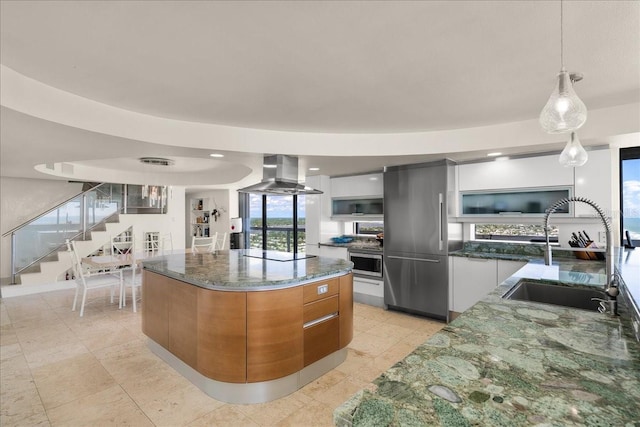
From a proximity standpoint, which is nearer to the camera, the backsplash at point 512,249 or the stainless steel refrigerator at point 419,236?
the backsplash at point 512,249

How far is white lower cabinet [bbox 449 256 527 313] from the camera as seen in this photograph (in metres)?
3.59

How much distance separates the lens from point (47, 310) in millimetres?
4480

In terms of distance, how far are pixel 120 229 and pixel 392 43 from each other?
7.24 meters

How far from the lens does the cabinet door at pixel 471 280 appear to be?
12.0 feet

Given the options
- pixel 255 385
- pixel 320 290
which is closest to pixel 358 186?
pixel 320 290

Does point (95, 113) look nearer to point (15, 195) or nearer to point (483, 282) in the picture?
point (483, 282)

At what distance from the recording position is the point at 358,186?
5.00m

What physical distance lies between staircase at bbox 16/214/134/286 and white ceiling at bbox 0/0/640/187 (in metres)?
2.81

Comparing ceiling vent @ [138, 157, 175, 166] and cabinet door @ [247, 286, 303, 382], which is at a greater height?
ceiling vent @ [138, 157, 175, 166]

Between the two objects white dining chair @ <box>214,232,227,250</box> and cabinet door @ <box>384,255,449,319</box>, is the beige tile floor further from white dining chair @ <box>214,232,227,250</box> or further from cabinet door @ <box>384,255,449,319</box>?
white dining chair @ <box>214,232,227,250</box>

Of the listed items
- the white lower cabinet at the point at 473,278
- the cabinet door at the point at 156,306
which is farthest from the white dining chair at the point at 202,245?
the white lower cabinet at the point at 473,278

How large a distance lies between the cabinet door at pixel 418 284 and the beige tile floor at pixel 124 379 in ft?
0.71

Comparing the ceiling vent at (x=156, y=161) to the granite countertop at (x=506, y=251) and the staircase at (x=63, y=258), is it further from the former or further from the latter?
the granite countertop at (x=506, y=251)

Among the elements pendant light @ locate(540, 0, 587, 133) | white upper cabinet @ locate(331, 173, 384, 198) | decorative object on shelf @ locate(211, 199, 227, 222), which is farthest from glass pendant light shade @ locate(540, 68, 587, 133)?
decorative object on shelf @ locate(211, 199, 227, 222)
